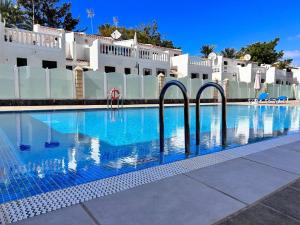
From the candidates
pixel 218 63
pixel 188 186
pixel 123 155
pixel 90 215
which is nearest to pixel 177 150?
pixel 123 155

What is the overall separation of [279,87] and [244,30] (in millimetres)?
12816

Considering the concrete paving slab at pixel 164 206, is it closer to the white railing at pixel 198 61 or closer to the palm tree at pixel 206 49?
the white railing at pixel 198 61

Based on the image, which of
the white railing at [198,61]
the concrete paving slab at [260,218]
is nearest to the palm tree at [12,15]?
the white railing at [198,61]

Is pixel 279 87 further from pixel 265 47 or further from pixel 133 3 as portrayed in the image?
pixel 133 3

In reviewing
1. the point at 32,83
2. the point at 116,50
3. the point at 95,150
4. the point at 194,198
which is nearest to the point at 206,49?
the point at 116,50

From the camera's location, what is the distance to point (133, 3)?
159 feet

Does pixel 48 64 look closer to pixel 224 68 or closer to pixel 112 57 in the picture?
pixel 112 57

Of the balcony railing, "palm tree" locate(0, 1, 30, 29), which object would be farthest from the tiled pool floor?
"palm tree" locate(0, 1, 30, 29)

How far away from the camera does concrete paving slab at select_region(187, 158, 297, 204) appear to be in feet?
9.07

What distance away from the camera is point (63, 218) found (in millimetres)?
2150

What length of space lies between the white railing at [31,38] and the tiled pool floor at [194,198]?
18302 millimetres

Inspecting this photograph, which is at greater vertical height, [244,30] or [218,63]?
[244,30]

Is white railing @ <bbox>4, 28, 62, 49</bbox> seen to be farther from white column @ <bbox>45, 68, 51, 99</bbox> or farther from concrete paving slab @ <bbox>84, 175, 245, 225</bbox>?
concrete paving slab @ <bbox>84, 175, 245, 225</bbox>

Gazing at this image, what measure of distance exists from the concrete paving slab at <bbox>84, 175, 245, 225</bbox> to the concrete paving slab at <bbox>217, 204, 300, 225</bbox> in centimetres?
10
